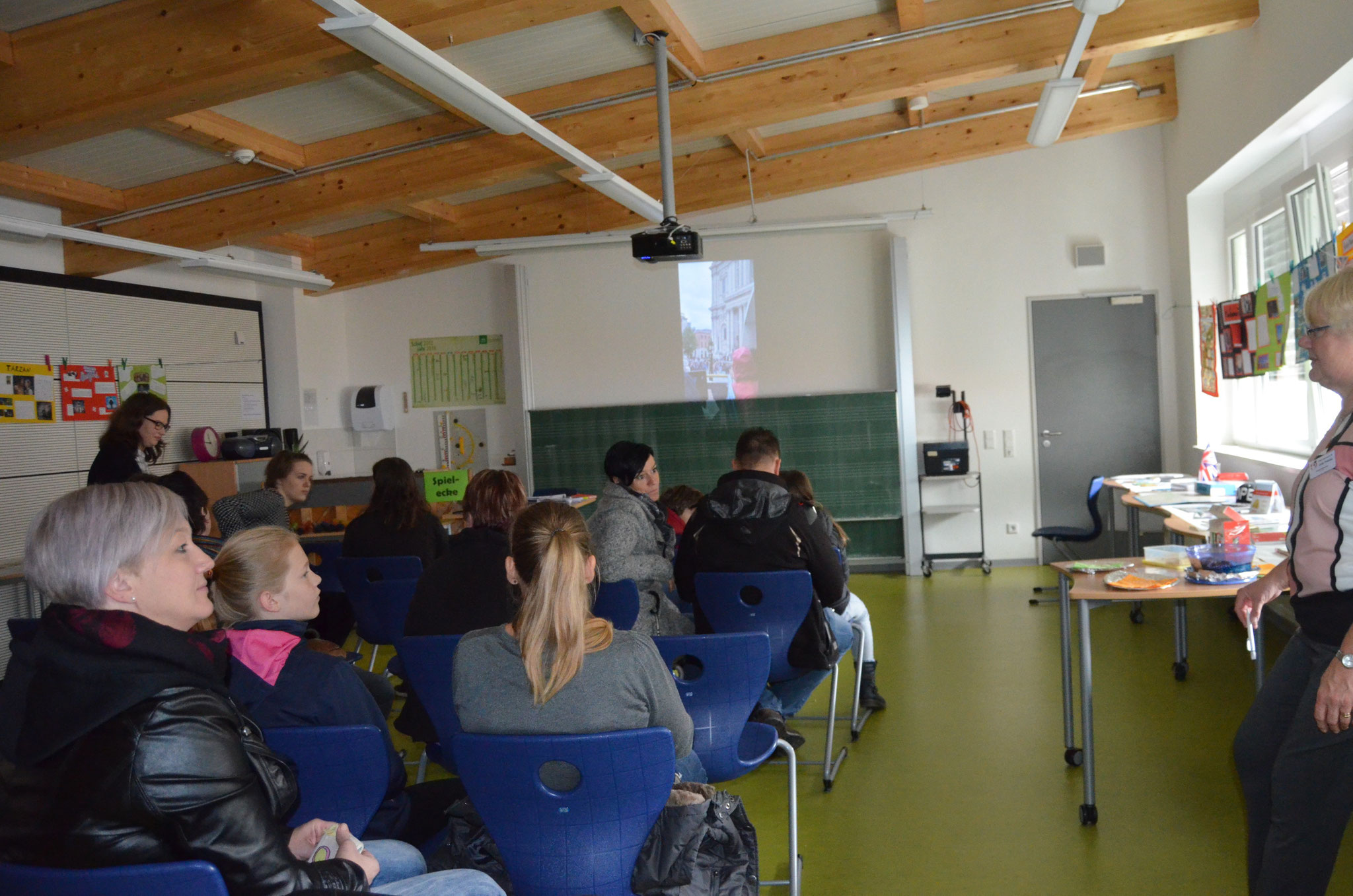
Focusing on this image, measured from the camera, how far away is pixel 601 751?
176cm

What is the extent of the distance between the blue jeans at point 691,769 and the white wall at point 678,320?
620 cm

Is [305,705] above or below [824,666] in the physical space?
above

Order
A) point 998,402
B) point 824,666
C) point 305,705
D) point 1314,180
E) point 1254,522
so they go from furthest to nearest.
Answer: point 998,402, point 1314,180, point 1254,522, point 824,666, point 305,705

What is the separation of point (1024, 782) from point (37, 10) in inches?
189

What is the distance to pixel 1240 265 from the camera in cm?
718

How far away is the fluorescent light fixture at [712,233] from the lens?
7434 mm

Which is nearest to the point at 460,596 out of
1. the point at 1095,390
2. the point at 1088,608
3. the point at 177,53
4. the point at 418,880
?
the point at 418,880

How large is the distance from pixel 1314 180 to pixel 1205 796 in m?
3.65

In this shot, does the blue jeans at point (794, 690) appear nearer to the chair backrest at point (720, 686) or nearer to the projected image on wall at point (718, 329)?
the chair backrest at point (720, 686)

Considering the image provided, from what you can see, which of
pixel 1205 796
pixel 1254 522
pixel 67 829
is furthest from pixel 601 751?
pixel 1254 522

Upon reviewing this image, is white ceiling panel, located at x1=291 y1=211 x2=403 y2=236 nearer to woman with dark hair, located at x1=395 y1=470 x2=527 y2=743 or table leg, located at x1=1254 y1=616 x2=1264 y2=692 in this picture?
woman with dark hair, located at x1=395 y1=470 x2=527 y2=743

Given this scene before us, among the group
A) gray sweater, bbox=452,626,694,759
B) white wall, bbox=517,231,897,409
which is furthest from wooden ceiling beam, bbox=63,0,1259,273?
gray sweater, bbox=452,626,694,759

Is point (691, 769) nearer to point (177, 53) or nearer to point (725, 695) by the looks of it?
point (725, 695)

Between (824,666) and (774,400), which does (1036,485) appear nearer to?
(774,400)
